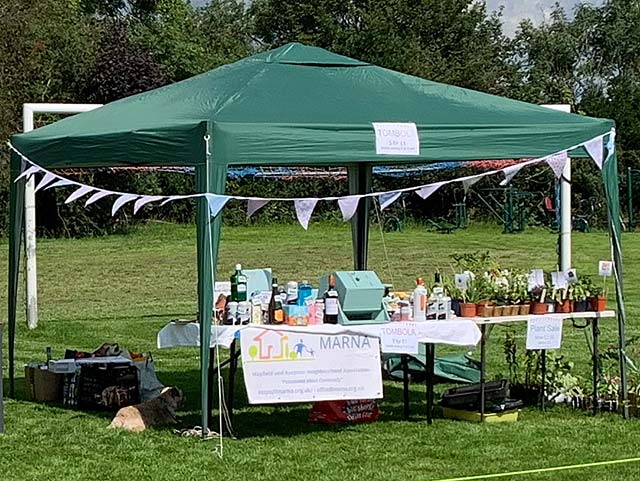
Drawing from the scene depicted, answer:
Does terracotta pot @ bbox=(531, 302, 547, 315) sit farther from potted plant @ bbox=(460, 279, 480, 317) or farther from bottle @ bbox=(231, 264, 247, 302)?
bottle @ bbox=(231, 264, 247, 302)

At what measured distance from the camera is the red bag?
7.46 metres

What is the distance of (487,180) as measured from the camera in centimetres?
2780

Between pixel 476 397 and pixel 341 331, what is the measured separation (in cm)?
127

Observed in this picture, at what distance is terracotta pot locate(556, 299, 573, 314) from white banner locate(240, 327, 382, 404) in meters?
1.37

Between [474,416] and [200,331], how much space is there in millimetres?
1924

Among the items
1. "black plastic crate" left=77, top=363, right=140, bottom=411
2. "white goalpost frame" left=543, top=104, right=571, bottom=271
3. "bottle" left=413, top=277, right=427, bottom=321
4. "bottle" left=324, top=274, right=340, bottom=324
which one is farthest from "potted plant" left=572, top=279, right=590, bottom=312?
"white goalpost frame" left=543, top=104, right=571, bottom=271

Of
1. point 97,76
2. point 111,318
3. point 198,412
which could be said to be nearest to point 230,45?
point 97,76

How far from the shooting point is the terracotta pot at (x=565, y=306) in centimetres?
763

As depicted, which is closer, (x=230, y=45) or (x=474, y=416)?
(x=474, y=416)

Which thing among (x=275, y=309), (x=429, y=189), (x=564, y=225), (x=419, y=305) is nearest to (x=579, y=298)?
(x=419, y=305)

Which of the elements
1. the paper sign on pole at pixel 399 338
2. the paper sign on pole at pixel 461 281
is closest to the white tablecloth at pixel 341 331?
the paper sign on pole at pixel 399 338

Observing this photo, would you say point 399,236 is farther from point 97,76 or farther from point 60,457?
point 60,457

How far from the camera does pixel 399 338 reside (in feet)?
23.0

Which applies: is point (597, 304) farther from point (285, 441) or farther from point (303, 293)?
point (285, 441)
